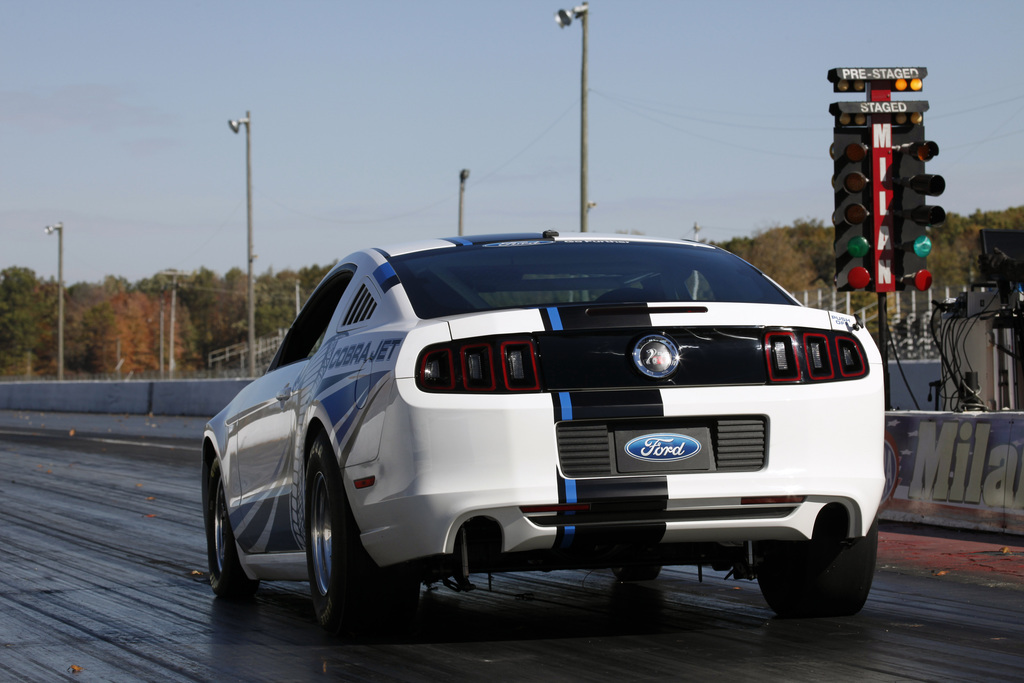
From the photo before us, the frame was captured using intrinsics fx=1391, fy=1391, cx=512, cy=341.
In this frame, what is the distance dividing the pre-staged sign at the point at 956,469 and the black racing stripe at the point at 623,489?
5111mm

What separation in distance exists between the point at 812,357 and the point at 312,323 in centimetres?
283

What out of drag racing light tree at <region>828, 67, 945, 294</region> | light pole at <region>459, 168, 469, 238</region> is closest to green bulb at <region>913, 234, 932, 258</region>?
drag racing light tree at <region>828, 67, 945, 294</region>

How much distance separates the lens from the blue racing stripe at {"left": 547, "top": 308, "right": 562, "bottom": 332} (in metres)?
5.00

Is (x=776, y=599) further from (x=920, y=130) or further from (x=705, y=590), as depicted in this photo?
(x=920, y=130)

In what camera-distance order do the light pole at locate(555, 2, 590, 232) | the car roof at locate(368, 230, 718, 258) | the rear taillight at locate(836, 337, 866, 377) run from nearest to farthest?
the rear taillight at locate(836, 337, 866, 377)
the car roof at locate(368, 230, 718, 258)
the light pole at locate(555, 2, 590, 232)

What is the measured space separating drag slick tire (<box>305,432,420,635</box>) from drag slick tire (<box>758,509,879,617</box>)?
1.44 metres

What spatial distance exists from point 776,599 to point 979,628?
0.83 m

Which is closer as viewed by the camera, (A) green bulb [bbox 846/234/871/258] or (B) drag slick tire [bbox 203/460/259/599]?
(B) drag slick tire [bbox 203/460/259/599]

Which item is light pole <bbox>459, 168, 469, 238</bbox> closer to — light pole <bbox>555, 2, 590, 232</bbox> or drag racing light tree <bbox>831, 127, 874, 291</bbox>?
light pole <bbox>555, 2, 590, 232</bbox>

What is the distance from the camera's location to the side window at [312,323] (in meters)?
6.65

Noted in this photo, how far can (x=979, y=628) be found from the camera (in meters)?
5.79

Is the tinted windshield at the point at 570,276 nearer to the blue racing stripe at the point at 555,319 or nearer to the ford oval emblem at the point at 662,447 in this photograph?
the blue racing stripe at the point at 555,319

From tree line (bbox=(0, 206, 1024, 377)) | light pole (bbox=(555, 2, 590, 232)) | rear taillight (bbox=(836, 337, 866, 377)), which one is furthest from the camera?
tree line (bbox=(0, 206, 1024, 377))

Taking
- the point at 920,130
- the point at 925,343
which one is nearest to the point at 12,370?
the point at 925,343
